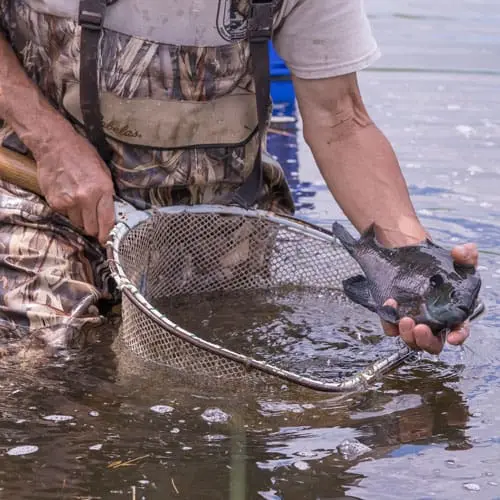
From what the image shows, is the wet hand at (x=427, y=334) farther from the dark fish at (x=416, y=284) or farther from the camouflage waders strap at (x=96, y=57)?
the camouflage waders strap at (x=96, y=57)

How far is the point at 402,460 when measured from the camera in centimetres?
321

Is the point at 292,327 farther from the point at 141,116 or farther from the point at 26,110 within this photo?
the point at 26,110

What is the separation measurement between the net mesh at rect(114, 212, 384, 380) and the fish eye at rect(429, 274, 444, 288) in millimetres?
1023

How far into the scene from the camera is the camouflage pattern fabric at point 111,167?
3.94m

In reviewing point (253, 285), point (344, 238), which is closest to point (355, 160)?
point (344, 238)

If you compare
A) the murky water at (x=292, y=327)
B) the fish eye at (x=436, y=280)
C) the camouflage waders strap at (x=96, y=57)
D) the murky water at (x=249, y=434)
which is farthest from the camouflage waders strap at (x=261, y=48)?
the fish eye at (x=436, y=280)

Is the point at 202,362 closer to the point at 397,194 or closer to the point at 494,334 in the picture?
the point at 397,194

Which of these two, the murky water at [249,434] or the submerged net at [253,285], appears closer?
the murky water at [249,434]

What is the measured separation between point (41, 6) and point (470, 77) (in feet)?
Answer: 17.6

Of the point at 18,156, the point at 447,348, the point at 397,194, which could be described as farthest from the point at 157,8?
the point at 447,348

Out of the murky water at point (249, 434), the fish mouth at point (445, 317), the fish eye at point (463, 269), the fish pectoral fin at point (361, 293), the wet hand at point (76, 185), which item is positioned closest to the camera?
the murky water at point (249, 434)

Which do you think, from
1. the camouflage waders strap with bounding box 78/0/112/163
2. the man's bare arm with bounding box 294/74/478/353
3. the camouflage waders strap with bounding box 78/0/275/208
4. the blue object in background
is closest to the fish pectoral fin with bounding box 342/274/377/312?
the man's bare arm with bounding box 294/74/478/353

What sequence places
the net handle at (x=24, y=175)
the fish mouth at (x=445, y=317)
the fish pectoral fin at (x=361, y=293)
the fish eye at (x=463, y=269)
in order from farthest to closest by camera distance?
the net handle at (x=24, y=175), the fish pectoral fin at (x=361, y=293), the fish eye at (x=463, y=269), the fish mouth at (x=445, y=317)

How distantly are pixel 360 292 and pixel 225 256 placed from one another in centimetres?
87
